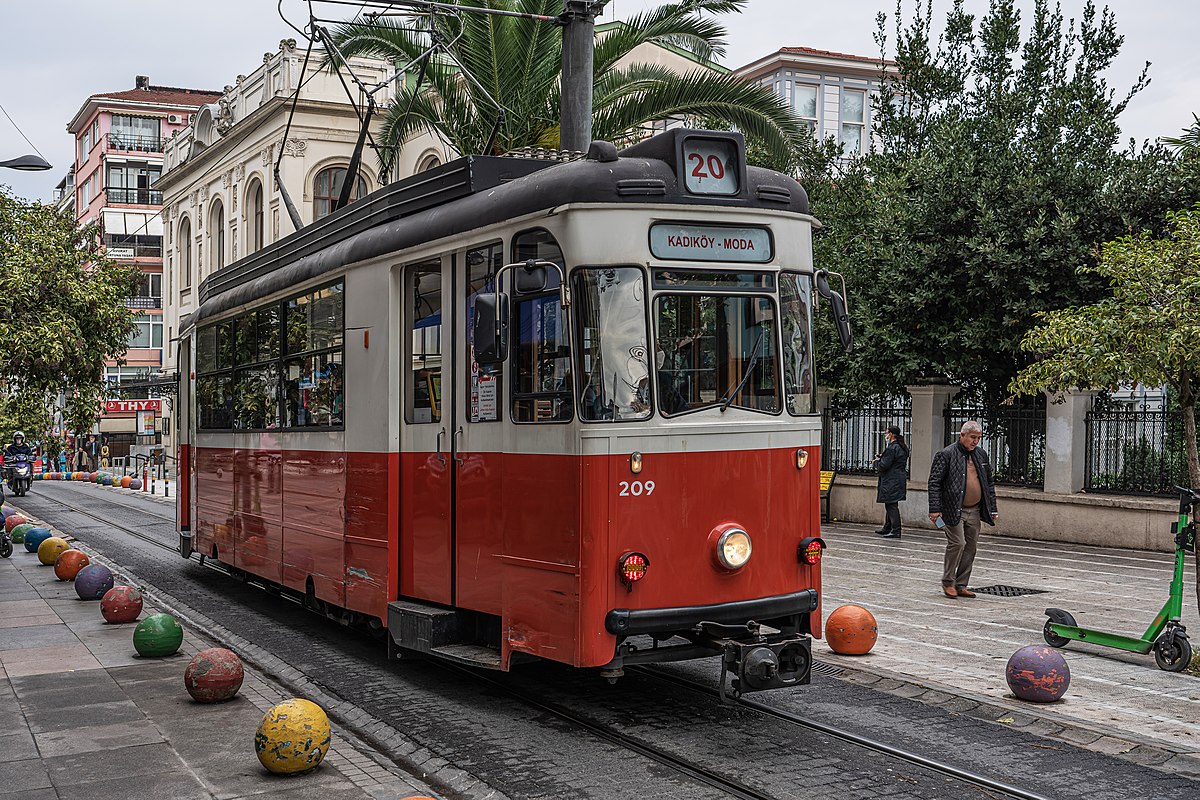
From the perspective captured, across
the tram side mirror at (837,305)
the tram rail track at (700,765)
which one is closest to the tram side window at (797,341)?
the tram side mirror at (837,305)

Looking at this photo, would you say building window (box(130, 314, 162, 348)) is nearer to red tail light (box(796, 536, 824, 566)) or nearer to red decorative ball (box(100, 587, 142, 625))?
red decorative ball (box(100, 587, 142, 625))

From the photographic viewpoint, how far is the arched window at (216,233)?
169 feet

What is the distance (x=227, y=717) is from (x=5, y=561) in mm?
11487

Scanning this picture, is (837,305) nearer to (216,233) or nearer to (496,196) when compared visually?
(496,196)

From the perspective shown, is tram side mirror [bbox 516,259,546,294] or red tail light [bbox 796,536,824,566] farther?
red tail light [bbox 796,536,824,566]

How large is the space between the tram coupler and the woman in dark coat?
12.3 m

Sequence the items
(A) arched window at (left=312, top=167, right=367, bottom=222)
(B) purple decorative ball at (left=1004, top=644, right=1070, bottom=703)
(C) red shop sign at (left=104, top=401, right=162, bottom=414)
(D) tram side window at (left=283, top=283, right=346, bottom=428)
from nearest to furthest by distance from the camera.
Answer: (B) purple decorative ball at (left=1004, top=644, right=1070, bottom=703) → (D) tram side window at (left=283, top=283, right=346, bottom=428) → (A) arched window at (left=312, top=167, right=367, bottom=222) → (C) red shop sign at (left=104, top=401, right=162, bottom=414)

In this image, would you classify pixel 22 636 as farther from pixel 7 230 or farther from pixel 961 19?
pixel 961 19

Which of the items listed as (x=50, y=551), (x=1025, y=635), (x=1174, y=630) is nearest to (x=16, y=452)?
(x=50, y=551)

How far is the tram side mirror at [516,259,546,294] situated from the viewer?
7.54m

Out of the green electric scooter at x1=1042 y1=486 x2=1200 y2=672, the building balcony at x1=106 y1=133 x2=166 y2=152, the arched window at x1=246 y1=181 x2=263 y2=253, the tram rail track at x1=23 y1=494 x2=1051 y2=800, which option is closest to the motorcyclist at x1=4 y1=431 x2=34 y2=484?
the arched window at x1=246 y1=181 x2=263 y2=253

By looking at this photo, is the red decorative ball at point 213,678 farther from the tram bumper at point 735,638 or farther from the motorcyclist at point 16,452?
the motorcyclist at point 16,452

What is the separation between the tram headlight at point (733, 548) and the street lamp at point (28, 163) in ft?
48.1

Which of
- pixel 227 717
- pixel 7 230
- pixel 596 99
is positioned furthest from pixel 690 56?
pixel 227 717
